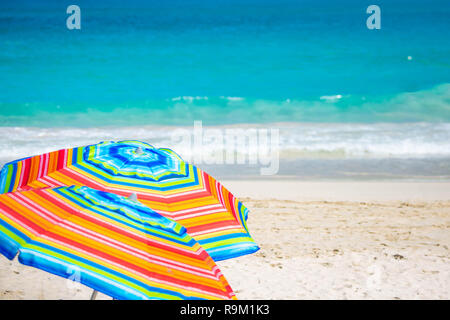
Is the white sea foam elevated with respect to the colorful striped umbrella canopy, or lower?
elevated

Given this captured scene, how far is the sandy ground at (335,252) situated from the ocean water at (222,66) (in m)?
11.5

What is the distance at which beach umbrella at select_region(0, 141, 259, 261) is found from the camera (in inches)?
103

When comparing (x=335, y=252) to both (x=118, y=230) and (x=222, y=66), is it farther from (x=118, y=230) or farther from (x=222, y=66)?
(x=222, y=66)

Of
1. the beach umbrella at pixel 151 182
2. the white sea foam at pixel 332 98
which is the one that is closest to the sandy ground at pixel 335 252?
the beach umbrella at pixel 151 182

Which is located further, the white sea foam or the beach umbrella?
the white sea foam

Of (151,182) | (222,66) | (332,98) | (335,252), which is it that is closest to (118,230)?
(151,182)

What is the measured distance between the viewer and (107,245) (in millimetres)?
2148

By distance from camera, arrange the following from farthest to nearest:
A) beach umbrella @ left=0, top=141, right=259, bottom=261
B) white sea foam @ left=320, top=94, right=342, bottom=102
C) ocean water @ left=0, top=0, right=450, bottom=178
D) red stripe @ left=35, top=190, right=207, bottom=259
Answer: white sea foam @ left=320, top=94, right=342, bottom=102, ocean water @ left=0, top=0, right=450, bottom=178, beach umbrella @ left=0, top=141, right=259, bottom=261, red stripe @ left=35, top=190, right=207, bottom=259

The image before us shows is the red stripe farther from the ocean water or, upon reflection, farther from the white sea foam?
the white sea foam

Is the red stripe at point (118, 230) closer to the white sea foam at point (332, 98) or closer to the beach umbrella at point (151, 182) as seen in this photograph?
the beach umbrella at point (151, 182)

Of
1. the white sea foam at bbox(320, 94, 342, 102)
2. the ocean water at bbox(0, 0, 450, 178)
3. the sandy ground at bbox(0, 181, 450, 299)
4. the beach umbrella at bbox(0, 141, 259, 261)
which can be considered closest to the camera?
the beach umbrella at bbox(0, 141, 259, 261)

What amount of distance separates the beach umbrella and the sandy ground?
1.66m

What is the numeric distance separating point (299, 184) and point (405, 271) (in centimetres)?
491

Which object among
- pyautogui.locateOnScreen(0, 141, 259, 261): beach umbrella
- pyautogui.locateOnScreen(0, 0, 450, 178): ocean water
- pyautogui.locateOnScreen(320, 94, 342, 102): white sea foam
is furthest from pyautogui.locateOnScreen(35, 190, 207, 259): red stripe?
pyautogui.locateOnScreen(320, 94, 342, 102): white sea foam
